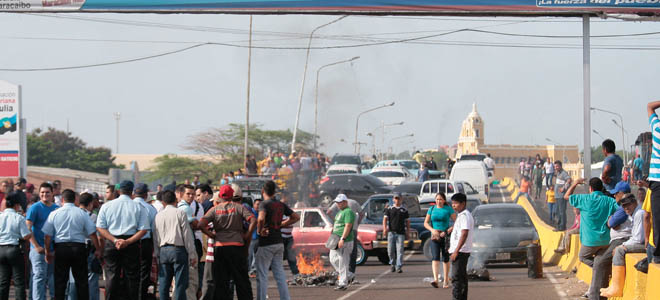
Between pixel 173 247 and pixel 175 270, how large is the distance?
1.23ft

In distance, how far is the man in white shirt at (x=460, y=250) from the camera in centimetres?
1193

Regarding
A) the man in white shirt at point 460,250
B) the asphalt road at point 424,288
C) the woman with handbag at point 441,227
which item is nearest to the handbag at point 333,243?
the asphalt road at point 424,288

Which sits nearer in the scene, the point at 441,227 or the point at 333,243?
the point at 441,227

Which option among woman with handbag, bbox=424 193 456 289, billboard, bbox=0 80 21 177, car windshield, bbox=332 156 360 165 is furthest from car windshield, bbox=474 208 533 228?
car windshield, bbox=332 156 360 165

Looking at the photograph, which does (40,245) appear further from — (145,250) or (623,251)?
(623,251)

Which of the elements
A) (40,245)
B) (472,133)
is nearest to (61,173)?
(40,245)

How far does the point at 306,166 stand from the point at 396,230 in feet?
58.0

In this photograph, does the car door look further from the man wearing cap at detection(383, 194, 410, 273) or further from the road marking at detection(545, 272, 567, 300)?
the road marking at detection(545, 272, 567, 300)

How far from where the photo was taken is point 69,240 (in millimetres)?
11477

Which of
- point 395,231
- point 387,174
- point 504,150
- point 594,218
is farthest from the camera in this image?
point 504,150

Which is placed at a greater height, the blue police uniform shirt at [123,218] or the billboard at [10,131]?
the billboard at [10,131]

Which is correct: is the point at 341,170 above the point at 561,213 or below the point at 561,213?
above

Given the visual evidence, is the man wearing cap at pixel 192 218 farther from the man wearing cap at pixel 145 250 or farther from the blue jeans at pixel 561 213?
the blue jeans at pixel 561 213

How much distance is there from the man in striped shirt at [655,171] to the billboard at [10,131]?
1885 cm
